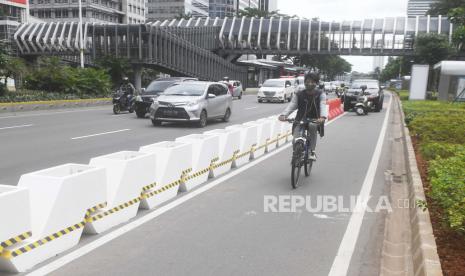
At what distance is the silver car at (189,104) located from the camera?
1614 cm

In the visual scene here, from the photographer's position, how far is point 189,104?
53.1 ft

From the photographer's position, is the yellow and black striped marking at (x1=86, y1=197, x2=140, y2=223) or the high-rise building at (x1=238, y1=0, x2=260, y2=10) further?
the high-rise building at (x1=238, y1=0, x2=260, y2=10)

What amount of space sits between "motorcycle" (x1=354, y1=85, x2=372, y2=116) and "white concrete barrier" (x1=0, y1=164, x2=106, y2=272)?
20.2 metres

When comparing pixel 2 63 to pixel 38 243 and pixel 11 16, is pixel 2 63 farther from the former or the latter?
pixel 11 16

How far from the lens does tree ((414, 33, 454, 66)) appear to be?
42031mm

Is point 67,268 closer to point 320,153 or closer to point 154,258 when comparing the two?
point 154,258

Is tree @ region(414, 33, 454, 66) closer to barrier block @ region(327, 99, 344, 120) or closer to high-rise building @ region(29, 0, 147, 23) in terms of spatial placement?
barrier block @ region(327, 99, 344, 120)

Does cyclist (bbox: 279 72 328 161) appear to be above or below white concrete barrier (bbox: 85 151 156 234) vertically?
above

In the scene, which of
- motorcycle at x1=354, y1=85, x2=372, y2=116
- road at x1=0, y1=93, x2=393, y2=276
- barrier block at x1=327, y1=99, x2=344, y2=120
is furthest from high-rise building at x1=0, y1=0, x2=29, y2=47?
road at x1=0, y1=93, x2=393, y2=276

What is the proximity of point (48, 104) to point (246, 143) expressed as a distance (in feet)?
51.2

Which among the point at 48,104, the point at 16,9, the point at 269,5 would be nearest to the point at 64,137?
the point at 48,104

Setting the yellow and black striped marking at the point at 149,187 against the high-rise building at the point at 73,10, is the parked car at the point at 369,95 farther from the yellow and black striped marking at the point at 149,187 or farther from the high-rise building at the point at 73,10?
the high-rise building at the point at 73,10

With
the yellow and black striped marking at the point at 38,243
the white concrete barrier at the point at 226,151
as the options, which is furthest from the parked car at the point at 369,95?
the yellow and black striped marking at the point at 38,243

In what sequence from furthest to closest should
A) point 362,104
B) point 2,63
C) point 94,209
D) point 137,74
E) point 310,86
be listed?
point 137,74, point 362,104, point 2,63, point 310,86, point 94,209
